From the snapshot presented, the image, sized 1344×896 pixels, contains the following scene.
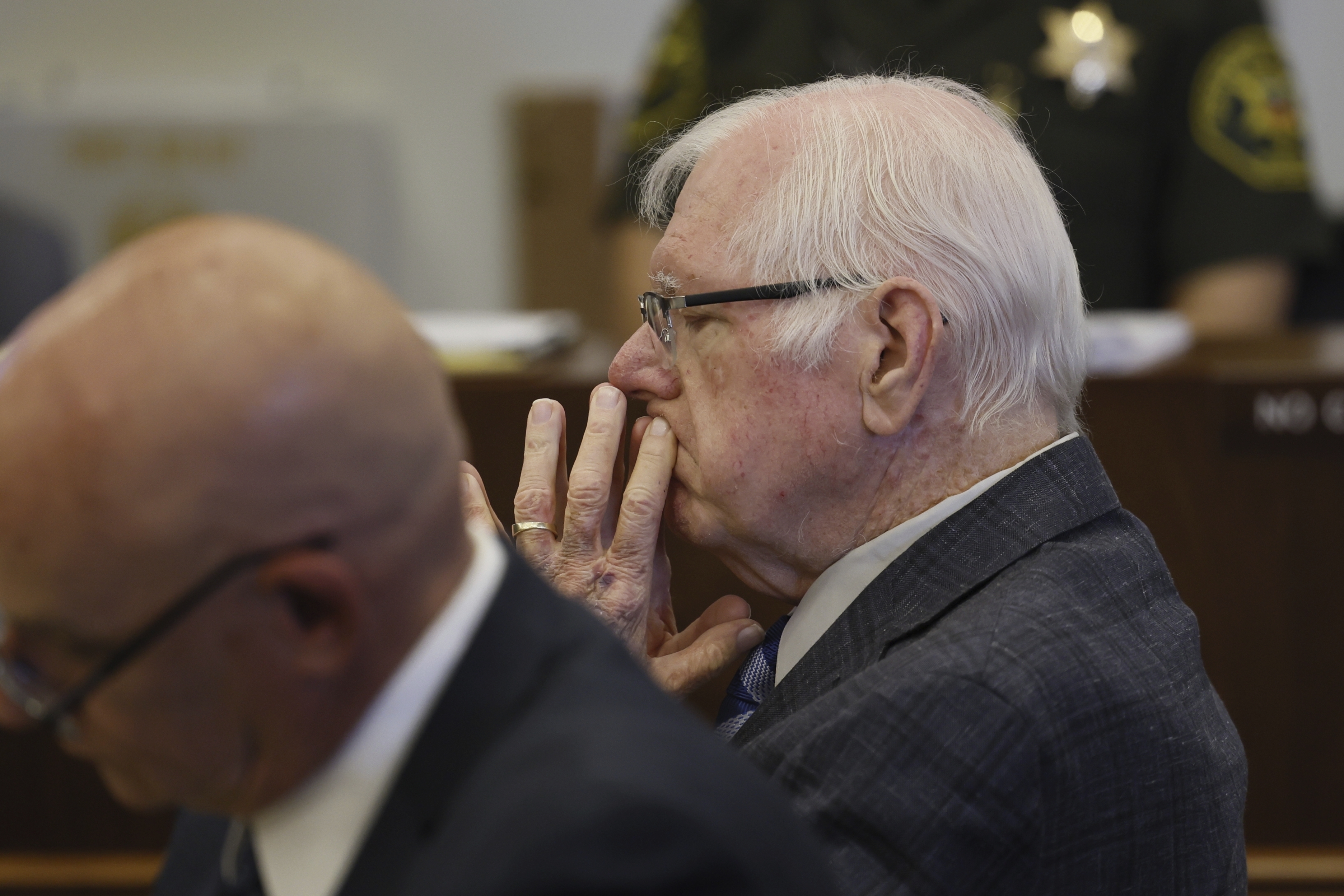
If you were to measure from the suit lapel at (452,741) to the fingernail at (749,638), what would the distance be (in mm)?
608

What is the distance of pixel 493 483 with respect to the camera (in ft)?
5.97

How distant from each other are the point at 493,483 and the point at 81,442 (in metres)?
1.27

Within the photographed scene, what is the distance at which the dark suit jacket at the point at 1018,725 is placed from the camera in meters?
0.86

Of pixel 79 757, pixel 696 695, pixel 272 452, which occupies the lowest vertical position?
pixel 79 757

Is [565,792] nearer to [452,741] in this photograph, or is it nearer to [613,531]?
[452,741]

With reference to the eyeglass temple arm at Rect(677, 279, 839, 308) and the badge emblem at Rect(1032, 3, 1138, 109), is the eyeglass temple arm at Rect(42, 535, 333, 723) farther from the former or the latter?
the badge emblem at Rect(1032, 3, 1138, 109)

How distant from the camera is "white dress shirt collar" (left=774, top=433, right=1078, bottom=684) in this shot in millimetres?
1109

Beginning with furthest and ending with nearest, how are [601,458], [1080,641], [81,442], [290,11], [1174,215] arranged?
[290,11], [1174,215], [601,458], [1080,641], [81,442]

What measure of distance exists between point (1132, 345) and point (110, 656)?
169 cm

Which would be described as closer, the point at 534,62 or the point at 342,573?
the point at 342,573

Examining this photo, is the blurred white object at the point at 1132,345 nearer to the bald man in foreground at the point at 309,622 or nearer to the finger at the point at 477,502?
the finger at the point at 477,502

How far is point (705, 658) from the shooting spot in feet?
3.94

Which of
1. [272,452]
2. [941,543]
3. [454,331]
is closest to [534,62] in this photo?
[454,331]

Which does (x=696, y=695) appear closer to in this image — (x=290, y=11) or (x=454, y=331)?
(x=454, y=331)
